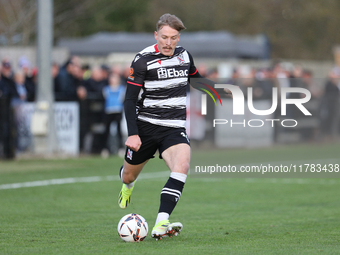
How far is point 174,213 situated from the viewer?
8680 millimetres

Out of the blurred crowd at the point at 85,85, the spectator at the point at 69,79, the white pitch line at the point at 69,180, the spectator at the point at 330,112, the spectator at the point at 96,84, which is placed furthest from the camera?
the spectator at the point at 330,112

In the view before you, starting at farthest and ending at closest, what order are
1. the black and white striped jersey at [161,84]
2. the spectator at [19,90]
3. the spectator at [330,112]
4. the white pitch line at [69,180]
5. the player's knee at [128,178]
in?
the spectator at [330,112] < the spectator at [19,90] < the white pitch line at [69,180] < the player's knee at [128,178] < the black and white striped jersey at [161,84]

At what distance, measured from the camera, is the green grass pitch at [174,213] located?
19.9ft

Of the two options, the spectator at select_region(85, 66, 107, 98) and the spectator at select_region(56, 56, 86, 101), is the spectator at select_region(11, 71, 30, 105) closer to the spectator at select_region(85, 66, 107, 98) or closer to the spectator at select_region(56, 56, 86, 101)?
the spectator at select_region(56, 56, 86, 101)

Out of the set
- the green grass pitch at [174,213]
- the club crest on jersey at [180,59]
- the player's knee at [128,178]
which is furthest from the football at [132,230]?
the club crest on jersey at [180,59]

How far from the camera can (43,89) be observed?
16.2 metres

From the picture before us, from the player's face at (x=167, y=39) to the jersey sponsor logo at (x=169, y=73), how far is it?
0.17m

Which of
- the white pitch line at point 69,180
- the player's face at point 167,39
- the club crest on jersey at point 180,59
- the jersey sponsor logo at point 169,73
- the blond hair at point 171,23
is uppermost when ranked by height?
the blond hair at point 171,23

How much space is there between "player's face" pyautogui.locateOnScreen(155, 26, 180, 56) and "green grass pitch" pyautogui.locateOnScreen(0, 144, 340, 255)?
6.41ft

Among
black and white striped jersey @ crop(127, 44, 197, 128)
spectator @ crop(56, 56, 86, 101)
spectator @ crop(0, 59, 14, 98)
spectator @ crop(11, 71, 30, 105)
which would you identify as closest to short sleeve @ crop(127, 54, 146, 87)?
black and white striped jersey @ crop(127, 44, 197, 128)

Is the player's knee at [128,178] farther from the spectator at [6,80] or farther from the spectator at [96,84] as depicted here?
the spectator at [96,84]

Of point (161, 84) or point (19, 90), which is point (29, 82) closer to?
point (19, 90)

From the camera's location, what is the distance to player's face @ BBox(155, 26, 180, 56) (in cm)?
655

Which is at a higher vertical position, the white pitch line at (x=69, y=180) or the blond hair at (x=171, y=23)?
the blond hair at (x=171, y=23)
